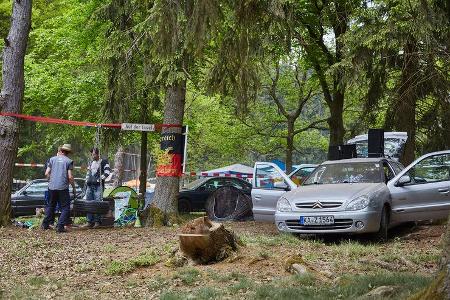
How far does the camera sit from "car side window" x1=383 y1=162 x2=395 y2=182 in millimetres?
12125

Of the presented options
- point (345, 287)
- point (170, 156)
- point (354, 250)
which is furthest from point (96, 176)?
point (345, 287)

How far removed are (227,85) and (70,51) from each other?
1299cm

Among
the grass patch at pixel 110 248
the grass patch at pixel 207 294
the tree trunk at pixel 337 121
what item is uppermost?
the tree trunk at pixel 337 121

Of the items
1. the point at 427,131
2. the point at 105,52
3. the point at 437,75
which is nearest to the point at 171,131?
the point at 105,52

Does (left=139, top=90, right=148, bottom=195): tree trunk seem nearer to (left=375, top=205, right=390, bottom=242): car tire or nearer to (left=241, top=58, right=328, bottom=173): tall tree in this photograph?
(left=241, top=58, right=328, bottom=173): tall tree

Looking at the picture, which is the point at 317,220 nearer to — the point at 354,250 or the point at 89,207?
the point at 354,250

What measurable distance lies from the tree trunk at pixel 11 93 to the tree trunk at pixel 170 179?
3.28 m

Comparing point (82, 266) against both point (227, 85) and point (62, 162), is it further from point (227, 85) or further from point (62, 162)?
point (62, 162)

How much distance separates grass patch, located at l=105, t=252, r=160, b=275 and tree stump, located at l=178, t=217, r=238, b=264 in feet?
1.61

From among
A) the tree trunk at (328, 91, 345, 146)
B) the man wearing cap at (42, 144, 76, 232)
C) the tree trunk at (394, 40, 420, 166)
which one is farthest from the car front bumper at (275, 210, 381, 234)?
the tree trunk at (328, 91, 345, 146)

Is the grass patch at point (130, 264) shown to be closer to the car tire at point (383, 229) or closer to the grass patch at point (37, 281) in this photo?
the grass patch at point (37, 281)

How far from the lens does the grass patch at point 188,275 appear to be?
743 cm

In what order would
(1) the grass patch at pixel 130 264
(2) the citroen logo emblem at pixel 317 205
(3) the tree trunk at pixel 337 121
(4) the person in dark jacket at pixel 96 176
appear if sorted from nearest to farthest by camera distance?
1. (1) the grass patch at pixel 130 264
2. (2) the citroen logo emblem at pixel 317 205
3. (4) the person in dark jacket at pixel 96 176
4. (3) the tree trunk at pixel 337 121

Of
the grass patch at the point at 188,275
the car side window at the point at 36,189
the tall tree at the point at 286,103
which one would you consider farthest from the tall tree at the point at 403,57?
the car side window at the point at 36,189
